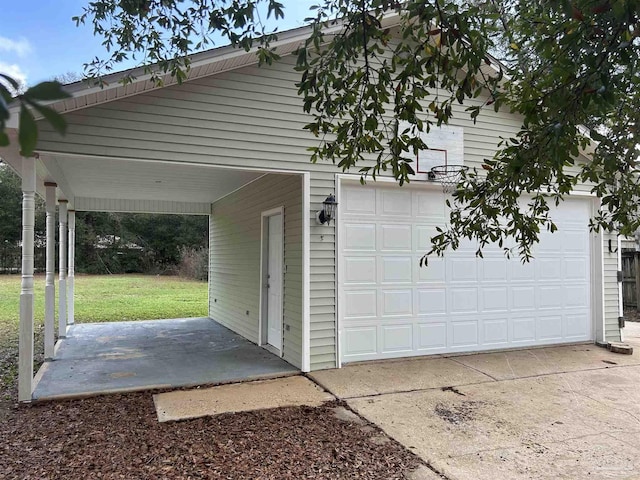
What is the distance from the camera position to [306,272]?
18.5 ft

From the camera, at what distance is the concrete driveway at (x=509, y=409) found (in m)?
3.23

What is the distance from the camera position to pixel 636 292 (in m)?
10.8

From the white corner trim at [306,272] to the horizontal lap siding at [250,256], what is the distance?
0.44ft

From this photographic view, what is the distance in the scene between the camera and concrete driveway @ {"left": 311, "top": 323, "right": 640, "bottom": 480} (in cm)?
323

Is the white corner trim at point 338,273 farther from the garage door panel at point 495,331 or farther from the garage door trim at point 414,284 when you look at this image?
the garage door panel at point 495,331

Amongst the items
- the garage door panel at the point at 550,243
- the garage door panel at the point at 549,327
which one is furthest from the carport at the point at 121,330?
the garage door panel at the point at 549,327

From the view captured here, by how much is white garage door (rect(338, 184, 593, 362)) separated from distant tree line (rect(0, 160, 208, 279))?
17.8m

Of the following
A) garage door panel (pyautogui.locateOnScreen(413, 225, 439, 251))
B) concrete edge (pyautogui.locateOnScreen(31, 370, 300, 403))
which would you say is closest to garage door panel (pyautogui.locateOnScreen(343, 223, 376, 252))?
garage door panel (pyautogui.locateOnScreen(413, 225, 439, 251))

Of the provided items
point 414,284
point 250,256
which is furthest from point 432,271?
point 250,256

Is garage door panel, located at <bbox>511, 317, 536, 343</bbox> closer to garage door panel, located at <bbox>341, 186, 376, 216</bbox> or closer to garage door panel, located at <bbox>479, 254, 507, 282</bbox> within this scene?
garage door panel, located at <bbox>479, 254, 507, 282</bbox>

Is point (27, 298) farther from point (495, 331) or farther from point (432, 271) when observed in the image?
point (495, 331)

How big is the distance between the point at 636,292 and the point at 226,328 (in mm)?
9274

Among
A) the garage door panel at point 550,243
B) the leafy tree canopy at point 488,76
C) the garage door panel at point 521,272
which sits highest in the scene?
the leafy tree canopy at point 488,76

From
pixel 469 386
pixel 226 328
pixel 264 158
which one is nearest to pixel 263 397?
pixel 469 386
